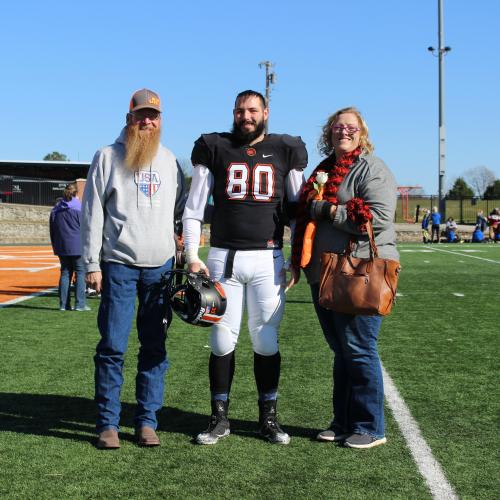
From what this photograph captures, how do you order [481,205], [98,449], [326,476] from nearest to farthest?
[326,476]
[98,449]
[481,205]

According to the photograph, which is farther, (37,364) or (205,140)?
(37,364)

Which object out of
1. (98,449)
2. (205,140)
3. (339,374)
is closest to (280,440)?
(339,374)

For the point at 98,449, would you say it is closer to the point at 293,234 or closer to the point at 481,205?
the point at 293,234

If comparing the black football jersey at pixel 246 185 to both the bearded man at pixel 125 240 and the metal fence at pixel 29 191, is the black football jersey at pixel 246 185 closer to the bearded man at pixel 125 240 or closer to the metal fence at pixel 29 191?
the bearded man at pixel 125 240

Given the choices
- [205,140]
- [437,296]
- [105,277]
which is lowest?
[437,296]

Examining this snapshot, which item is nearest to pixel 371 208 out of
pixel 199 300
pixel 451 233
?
pixel 199 300

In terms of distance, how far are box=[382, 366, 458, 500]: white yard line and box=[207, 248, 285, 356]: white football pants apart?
979 mm

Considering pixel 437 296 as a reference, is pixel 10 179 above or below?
Answer: above

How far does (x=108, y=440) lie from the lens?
457 centimetres

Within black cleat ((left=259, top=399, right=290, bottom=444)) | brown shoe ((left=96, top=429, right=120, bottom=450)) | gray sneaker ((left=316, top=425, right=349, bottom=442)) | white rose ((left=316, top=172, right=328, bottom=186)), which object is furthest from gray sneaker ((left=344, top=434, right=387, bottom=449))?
white rose ((left=316, top=172, right=328, bottom=186))

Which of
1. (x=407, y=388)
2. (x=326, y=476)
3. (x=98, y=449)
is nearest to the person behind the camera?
(x=326, y=476)

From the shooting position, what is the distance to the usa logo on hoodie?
4668 millimetres

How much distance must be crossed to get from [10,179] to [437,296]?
114ft

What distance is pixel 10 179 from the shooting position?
43.7m
